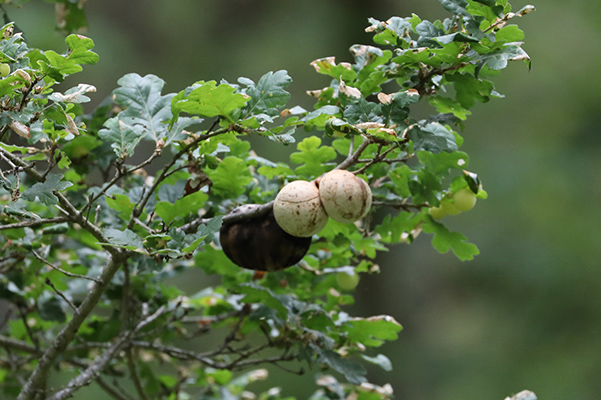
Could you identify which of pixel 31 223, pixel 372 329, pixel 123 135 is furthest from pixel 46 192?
pixel 372 329

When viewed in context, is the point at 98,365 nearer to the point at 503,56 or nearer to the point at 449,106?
the point at 449,106

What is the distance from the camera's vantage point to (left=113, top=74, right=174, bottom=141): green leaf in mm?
1484

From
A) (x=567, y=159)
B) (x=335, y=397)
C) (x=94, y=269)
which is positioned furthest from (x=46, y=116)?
(x=567, y=159)

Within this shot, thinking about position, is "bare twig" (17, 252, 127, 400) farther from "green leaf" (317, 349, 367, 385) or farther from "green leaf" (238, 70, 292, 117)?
"green leaf" (317, 349, 367, 385)

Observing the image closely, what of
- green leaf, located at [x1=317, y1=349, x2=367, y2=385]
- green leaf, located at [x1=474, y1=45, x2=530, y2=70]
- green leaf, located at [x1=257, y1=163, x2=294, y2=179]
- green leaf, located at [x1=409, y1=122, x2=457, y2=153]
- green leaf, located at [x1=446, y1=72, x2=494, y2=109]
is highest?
green leaf, located at [x1=257, y1=163, x2=294, y2=179]

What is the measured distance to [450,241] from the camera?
168cm

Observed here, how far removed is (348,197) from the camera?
4.32ft

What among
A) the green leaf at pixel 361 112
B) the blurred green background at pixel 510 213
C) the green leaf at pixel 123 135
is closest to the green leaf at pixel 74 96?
the green leaf at pixel 123 135

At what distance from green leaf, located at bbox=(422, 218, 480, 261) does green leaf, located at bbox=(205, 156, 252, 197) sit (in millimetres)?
505

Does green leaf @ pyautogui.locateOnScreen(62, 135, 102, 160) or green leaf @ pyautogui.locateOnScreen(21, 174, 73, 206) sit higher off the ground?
green leaf @ pyautogui.locateOnScreen(62, 135, 102, 160)

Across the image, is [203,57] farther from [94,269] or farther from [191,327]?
[94,269]

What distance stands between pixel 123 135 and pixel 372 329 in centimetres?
A: 92

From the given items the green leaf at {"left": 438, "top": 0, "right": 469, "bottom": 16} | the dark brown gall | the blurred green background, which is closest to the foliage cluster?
the green leaf at {"left": 438, "top": 0, "right": 469, "bottom": 16}

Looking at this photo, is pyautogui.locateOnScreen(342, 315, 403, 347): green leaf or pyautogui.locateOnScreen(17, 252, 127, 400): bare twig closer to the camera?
pyautogui.locateOnScreen(17, 252, 127, 400): bare twig
